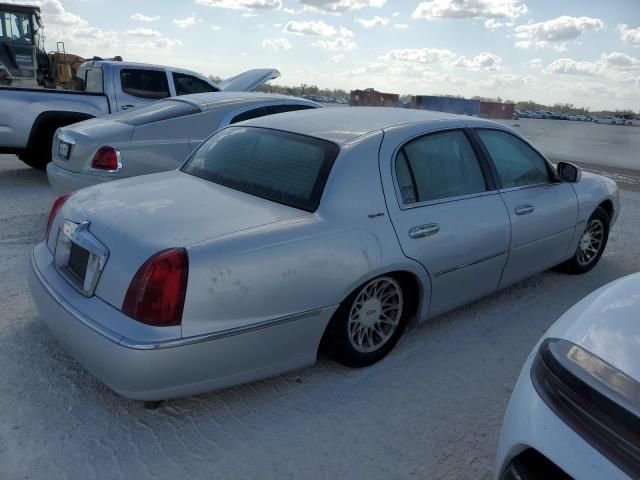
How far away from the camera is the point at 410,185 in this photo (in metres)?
3.30

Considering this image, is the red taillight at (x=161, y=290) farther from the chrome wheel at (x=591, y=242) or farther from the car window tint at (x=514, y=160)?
the chrome wheel at (x=591, y=242)

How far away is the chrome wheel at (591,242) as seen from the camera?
16.0 feet


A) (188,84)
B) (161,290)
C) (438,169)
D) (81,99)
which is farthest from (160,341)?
(188,84)

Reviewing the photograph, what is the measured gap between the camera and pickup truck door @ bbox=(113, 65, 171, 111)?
817 centimetres

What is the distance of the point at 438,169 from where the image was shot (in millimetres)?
3518

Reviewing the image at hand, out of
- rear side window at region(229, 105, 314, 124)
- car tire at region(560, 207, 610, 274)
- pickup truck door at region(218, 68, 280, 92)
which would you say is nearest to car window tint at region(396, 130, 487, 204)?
car tire at region(560, 207, 610, 274)

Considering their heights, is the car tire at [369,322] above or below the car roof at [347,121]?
below

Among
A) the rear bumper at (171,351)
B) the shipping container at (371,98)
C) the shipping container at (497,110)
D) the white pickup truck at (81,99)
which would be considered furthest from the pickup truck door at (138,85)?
the shipping container at (497,110)

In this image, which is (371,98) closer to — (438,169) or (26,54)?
(26,54)

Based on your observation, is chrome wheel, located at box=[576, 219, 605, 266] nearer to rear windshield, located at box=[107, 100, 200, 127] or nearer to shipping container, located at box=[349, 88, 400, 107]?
rear windshield, located at box=[107, 100, 200, 127]

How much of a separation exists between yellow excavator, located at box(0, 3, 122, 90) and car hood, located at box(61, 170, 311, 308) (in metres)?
11.2

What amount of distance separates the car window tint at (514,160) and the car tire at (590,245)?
2.90 ft

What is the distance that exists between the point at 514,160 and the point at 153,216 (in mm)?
2755

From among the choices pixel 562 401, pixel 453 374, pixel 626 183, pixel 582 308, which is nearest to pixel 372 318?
pixel 453 374
